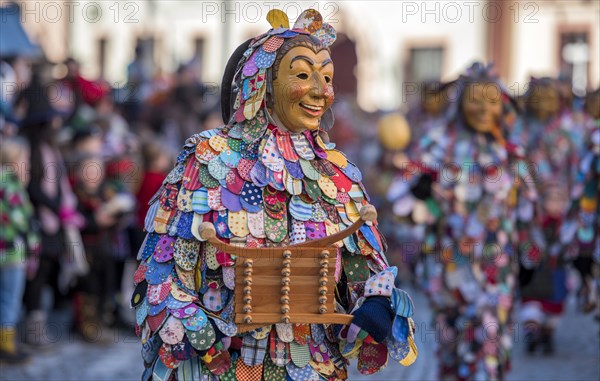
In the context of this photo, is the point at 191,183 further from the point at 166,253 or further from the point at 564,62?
the point at 564,62

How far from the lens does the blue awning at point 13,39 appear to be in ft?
42.0

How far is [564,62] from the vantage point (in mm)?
33625

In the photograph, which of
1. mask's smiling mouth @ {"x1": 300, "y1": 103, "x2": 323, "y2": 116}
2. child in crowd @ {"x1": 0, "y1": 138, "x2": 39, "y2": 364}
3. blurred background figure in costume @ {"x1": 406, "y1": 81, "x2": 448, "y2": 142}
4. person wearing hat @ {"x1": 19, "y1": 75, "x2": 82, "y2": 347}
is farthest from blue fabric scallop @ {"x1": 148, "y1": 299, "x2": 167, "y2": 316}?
blurred background figure in costume @ {"x1": 406, "y1": 81, "x2": 448, "y2": 142}

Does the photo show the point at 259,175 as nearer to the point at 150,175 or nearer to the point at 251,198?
the point at 251,198

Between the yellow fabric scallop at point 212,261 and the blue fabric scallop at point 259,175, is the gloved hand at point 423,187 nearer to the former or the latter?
the blue fabric scallop at point 259,175

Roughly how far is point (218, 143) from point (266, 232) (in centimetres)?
40

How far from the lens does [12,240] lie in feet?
28.6

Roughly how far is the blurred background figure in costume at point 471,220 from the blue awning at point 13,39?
6.29 metres

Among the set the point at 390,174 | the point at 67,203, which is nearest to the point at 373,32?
the point at 390,174

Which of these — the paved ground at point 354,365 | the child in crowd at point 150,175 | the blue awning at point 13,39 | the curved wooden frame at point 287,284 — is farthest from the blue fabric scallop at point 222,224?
the blue awning at point 13,39

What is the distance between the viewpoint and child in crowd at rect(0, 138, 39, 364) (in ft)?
28.5

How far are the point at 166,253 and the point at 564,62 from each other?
101 ft

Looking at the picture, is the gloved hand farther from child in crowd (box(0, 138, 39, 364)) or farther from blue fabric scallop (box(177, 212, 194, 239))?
blue fabric scallop (box(177, 212, 194, 239))

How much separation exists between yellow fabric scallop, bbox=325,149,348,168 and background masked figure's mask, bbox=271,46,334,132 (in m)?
0.14
